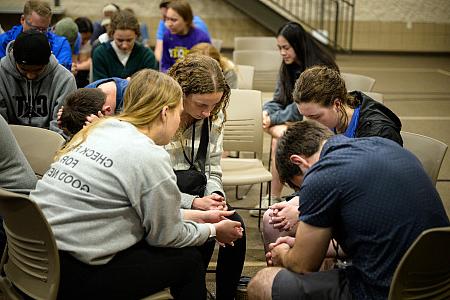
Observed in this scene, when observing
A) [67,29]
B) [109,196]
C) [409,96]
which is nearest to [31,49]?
[109,196]

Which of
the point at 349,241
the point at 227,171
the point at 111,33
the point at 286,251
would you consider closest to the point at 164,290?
the point at 286,251

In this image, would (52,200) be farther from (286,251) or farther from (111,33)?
(111,33)

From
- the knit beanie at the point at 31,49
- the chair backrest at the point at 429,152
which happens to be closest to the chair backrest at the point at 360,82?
the chair backrest at the point at 429,152

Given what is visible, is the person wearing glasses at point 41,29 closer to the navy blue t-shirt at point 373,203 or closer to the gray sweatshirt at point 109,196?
the gray sweatshirt at point 109,196

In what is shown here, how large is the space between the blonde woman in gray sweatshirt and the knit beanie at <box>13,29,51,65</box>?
1.60 meters

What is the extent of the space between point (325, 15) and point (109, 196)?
1021 cm

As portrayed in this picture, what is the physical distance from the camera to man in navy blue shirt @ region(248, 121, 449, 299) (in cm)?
241

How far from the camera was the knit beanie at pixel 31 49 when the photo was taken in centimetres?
408

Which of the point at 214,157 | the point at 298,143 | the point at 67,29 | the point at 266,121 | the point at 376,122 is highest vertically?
the point at 298,143

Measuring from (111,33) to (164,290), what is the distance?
131 inches

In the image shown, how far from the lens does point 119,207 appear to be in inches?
99.0

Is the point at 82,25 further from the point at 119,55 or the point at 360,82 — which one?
the point at 360,82

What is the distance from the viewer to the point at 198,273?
108 inches

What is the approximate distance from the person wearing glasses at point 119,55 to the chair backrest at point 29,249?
9.82ft
